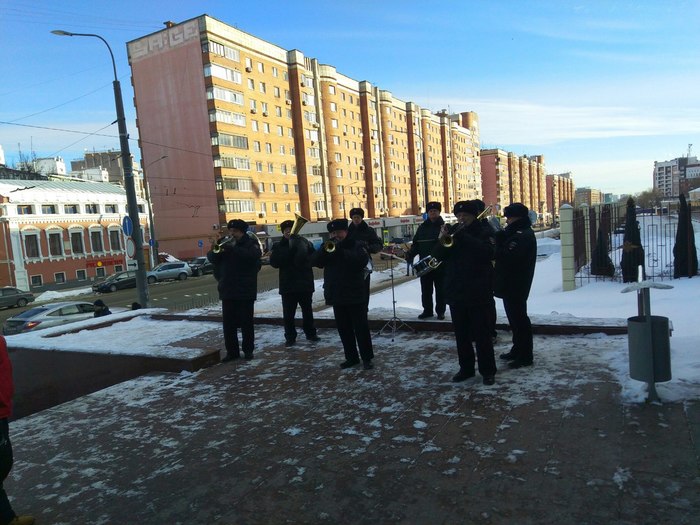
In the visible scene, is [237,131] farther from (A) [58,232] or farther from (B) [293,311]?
(B) [293,311]

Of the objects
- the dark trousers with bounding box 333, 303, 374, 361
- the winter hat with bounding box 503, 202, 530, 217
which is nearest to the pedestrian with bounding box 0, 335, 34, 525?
the dark trousers with bounding box 333, 303, 374, 361

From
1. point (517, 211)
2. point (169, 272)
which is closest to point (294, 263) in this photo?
point (517, 211)

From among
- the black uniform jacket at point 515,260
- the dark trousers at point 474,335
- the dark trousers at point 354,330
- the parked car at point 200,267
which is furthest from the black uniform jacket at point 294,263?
the parked car at point 200,267

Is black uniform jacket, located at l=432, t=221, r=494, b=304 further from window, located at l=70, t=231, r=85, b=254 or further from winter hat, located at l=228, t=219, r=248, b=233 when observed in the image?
window, located at l=70, t=231, r=85, b=254

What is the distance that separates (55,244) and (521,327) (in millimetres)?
45444

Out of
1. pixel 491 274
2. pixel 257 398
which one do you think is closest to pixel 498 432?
pixel 491 274

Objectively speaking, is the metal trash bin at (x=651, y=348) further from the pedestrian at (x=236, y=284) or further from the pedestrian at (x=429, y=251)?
the pedestrian at (x=236, y=284)

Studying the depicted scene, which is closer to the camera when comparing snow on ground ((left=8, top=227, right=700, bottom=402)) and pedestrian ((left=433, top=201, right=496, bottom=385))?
snow on ground ((left=8, top=227, right=700, bottom=402))

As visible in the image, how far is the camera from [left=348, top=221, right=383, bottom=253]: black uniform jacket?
6309 millimetres

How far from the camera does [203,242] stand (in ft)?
171

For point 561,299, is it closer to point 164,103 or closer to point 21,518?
point 21,518

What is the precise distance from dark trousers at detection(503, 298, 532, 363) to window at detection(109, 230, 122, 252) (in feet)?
156

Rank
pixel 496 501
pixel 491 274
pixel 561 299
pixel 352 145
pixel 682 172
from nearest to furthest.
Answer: pixel 496 501 < pixel 491 274 < pixel 561 299 < pixel 352 145 < pixel 682 172

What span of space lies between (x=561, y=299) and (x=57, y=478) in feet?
34.0
